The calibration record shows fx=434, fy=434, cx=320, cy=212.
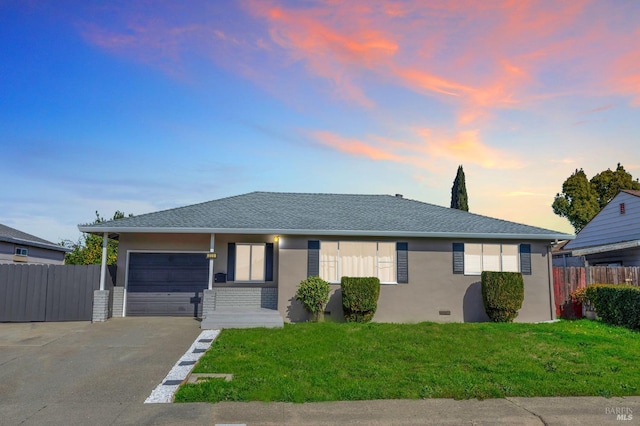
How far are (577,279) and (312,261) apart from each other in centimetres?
945

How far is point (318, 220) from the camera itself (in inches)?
590

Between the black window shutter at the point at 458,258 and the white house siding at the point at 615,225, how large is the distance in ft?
36.7

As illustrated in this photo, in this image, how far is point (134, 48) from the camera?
44.6 feet

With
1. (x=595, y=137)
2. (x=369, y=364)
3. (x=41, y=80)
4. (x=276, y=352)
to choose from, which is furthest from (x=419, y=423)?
(x=41, y=80)

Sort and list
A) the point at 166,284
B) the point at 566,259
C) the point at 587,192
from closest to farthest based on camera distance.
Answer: the point at 166,284
the point at 566,259
the point at 587,192

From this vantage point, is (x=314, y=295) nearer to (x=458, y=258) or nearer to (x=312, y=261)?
(x=312, y=261)

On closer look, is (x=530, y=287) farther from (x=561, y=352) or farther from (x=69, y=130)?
(x=69, y=130)

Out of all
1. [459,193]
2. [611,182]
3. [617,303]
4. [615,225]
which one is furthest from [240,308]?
[611,182]

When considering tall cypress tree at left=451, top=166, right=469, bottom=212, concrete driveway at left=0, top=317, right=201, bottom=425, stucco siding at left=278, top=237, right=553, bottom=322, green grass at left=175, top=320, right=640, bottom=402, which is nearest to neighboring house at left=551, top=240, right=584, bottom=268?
tall cypress tree at left=451, top=166, right=469, bottom=212

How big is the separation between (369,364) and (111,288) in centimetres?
957

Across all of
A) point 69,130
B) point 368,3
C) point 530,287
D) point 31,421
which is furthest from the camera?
point 69,130

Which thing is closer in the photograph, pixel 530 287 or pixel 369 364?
pixel 369 364

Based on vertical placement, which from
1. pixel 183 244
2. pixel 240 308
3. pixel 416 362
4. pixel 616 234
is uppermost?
pixel 616 234

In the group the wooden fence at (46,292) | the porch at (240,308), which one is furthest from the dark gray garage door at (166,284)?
the wooden fence at (46,292)
